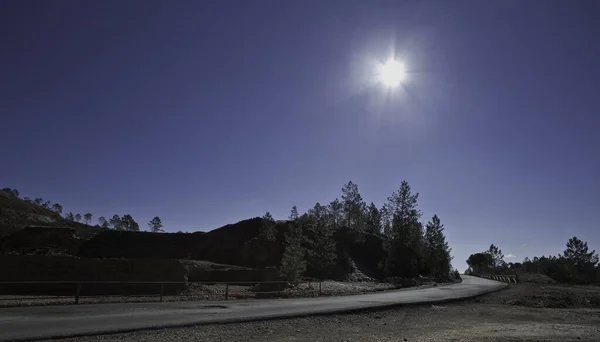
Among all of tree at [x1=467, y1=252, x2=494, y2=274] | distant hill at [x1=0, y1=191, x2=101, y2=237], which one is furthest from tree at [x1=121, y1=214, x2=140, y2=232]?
tree at [x1=467, y1=252, x2=494, y2=274]

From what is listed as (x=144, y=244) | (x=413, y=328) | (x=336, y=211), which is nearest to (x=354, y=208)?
(x=336, y=211)

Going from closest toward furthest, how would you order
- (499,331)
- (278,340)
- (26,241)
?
(278,340) → (499,331) → (26,241)

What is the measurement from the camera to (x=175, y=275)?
29938 millimetres

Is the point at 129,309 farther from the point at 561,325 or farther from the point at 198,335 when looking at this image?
the point at 561,325

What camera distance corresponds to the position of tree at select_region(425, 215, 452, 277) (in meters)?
84.6

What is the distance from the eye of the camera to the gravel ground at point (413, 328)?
1369 cm

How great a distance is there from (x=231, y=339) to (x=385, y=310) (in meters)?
11.9

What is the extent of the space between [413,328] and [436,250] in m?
76.2

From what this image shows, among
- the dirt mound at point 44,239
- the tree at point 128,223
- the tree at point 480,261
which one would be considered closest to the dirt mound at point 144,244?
the dirt mound at point 44,239

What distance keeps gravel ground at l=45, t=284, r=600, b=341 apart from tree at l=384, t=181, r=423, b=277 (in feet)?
175

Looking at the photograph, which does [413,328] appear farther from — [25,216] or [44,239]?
[25,216]

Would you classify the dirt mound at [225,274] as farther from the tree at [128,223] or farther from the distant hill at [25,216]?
the tree at [128,223]

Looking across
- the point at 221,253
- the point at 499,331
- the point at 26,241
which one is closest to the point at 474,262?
the point at 221,253

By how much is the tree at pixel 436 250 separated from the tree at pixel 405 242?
214 centimetres
